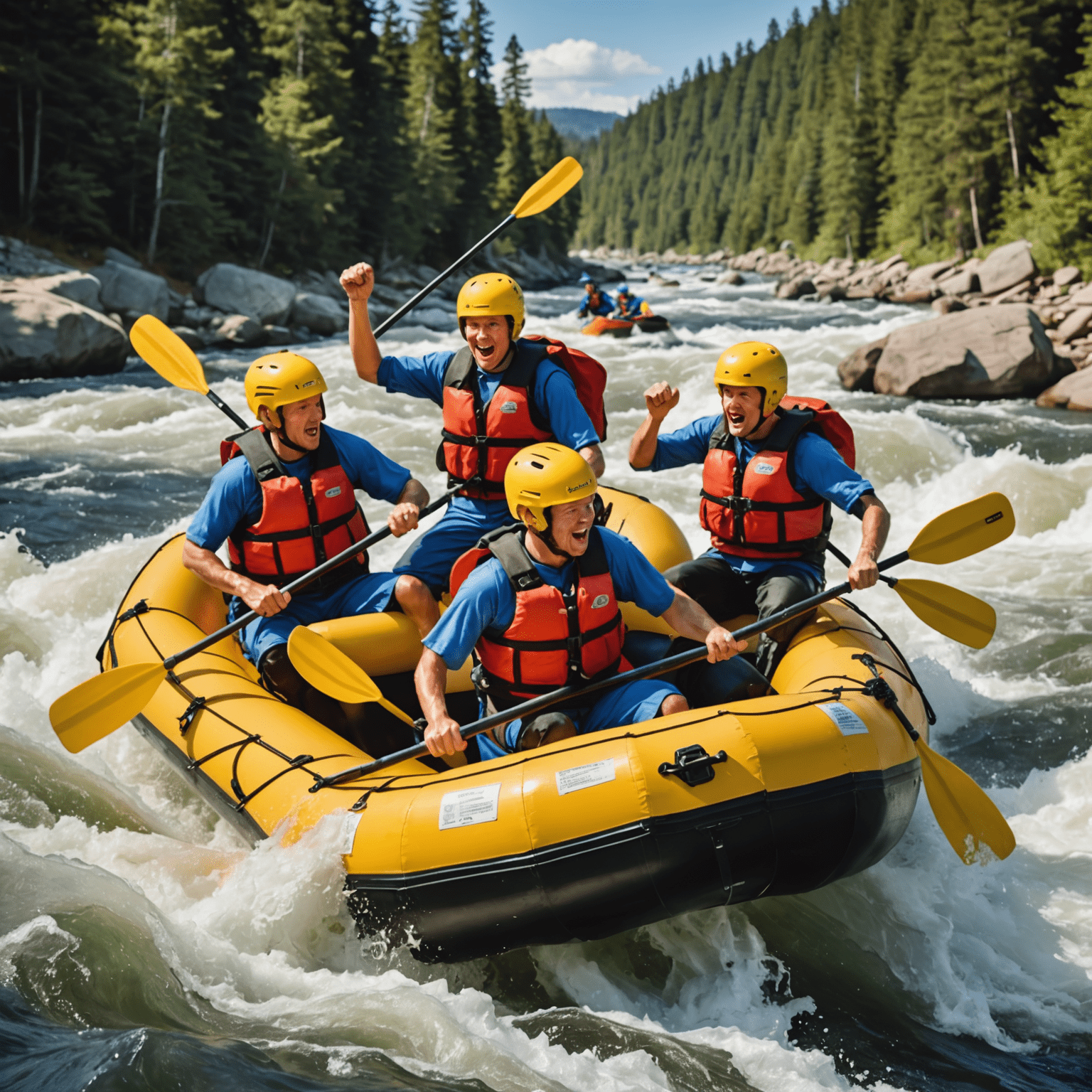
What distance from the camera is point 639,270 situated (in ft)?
202

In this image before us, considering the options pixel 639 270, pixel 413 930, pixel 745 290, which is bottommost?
pixel 413 930

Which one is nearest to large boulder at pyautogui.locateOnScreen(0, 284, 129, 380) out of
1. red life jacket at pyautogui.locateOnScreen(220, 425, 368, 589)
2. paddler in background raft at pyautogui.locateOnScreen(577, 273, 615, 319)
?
paddler in background raft at pyautogui.locateOnScreen(577, 273, 615, 319)

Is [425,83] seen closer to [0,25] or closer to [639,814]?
[0,25]

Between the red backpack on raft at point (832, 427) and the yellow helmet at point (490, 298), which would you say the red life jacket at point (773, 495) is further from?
the yellow helmet at point (490, 298)

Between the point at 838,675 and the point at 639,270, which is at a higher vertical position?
the point at 639,270

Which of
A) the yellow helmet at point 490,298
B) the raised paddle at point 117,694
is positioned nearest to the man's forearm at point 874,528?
the yellow helmet at point 490,298

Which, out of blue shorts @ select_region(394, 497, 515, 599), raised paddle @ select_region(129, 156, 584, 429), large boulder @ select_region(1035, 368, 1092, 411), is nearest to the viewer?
blue shorts @ select_region(394, 497, 515, 599)

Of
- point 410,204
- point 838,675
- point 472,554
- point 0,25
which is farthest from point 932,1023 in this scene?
point 410,204

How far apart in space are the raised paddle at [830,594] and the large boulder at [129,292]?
13.6 meters

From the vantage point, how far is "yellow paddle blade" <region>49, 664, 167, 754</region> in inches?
132

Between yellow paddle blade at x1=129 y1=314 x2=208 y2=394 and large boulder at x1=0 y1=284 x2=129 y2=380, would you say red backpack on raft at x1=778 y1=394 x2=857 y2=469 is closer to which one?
yellow paddle blade at x1=129 y1=314 x2=208 y2=394

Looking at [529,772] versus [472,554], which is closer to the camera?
[529,772]

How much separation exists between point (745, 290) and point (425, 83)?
40.6 feet

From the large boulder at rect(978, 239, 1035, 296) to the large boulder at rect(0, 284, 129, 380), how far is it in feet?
55.9
